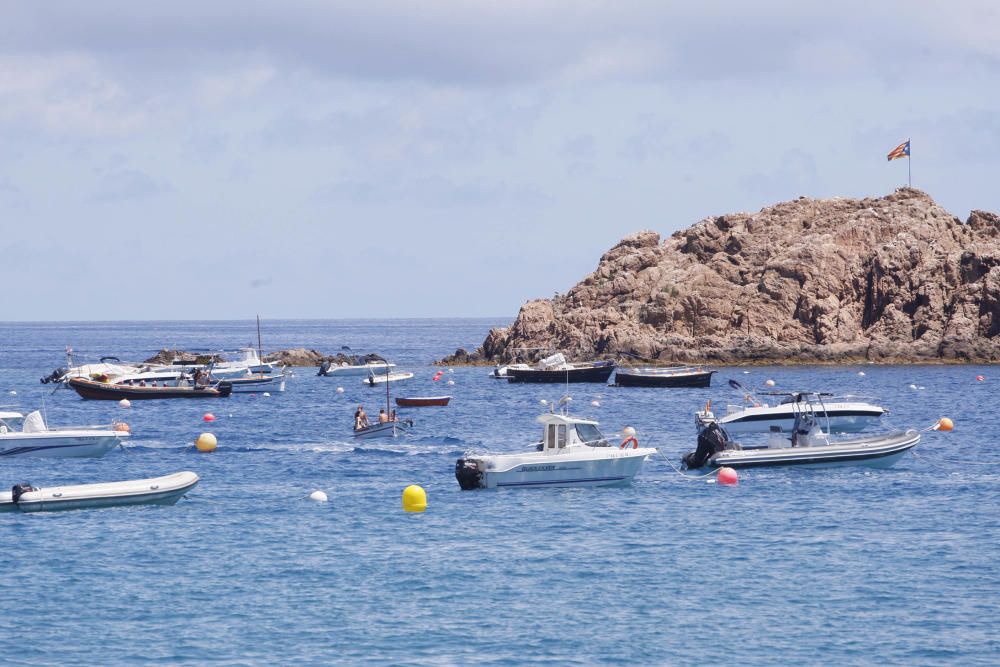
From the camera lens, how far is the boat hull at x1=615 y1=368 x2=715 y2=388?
110062 mm

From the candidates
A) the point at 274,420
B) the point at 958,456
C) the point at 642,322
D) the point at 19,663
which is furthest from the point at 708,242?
the point at 19,663

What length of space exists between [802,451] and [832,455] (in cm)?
125

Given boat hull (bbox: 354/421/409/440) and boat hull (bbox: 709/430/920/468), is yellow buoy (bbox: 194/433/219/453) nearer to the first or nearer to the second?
boat hull (bbox: 354/421/409/440)

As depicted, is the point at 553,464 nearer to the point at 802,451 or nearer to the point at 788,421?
the point at 802,451

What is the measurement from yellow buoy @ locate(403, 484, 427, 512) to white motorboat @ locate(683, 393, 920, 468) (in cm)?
1332

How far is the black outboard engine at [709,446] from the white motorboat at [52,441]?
25886mm

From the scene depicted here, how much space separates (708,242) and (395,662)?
130 meters

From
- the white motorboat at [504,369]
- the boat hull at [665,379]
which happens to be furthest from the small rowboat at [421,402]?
the white motorboat at [504,369]

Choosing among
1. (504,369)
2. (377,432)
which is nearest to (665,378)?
(504,369)

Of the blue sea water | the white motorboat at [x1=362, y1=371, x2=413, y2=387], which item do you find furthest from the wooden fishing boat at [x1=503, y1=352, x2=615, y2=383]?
the blue sea water

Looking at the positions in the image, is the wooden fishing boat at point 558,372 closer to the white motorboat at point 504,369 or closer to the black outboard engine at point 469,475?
the white motorboat at point 504,369

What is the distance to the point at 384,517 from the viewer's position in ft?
138

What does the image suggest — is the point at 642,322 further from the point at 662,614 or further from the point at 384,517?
the point at 662,614

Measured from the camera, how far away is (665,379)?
11156cm
